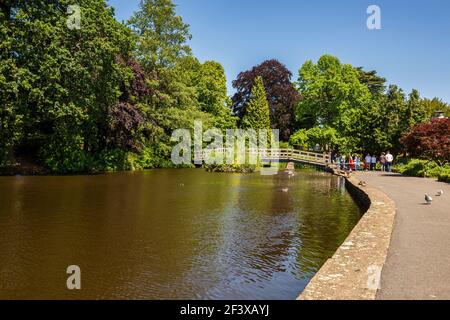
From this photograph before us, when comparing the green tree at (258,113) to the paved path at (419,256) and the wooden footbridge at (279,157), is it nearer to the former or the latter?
the wooden footbridge at (279,157)

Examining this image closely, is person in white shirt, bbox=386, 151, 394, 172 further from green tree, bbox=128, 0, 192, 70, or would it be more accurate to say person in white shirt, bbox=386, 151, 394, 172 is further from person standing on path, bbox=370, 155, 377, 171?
green tree, bbox=128, 0, 192, 70

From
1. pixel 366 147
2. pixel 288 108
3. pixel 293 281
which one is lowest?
pixel 293 281

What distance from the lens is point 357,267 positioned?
6477mm

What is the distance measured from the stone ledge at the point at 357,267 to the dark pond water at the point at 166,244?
72 cm

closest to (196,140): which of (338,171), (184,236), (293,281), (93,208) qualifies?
(338,171)

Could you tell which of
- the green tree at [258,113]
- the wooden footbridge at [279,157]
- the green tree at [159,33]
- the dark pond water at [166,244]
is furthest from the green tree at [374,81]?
the dark pond water at [166,244]

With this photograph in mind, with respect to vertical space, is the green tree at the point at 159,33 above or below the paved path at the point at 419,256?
above

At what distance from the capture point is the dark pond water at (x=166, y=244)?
22.3 feet

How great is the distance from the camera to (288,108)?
6125 centimetres

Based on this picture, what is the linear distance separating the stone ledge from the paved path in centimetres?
16

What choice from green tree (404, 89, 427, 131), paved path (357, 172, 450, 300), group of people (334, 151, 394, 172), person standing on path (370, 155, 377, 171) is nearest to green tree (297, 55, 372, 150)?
green tree (404, 89, 427, 131)
